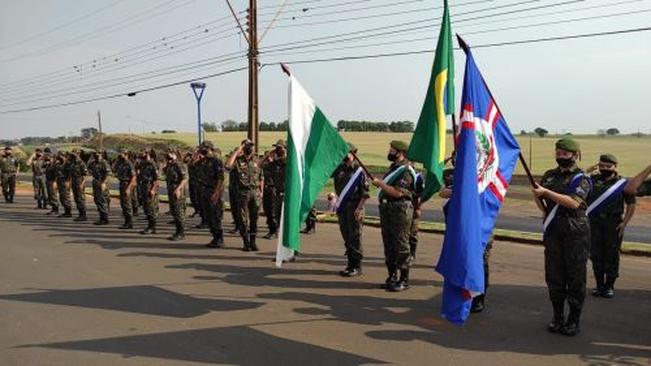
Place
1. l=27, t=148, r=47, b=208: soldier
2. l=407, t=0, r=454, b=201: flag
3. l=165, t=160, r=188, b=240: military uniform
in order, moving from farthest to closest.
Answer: l=27, t=148, r=47, b=208: soldier < l=165, t=160, r=188, b=240: military uniform < l=407, t=0, r=454, b=201: flag

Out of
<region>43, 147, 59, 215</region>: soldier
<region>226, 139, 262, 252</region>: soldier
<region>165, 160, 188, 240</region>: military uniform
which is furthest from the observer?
<region>43, 147, 59, 215</region>: soldier

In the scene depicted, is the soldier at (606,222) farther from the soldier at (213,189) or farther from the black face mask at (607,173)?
the soldier at (213,189)

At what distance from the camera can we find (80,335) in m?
6.04

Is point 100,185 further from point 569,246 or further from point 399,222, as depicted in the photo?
point 569,246

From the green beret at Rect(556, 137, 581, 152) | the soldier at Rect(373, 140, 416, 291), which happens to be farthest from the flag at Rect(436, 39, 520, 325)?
the soldier at Rect(373, 140, 416, 291)

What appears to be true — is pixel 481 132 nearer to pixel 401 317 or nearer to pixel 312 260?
pixel 401 317

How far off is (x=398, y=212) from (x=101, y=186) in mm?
9550

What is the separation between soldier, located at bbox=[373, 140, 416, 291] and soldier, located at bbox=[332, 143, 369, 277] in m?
0.70

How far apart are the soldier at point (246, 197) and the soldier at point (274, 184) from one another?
2.14 ft

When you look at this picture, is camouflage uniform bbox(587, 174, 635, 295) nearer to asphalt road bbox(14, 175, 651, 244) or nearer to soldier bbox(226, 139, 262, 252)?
soldier bbox(226, 139, 262, 252)

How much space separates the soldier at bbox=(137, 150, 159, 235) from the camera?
1313 centimetres

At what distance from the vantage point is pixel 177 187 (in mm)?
12188

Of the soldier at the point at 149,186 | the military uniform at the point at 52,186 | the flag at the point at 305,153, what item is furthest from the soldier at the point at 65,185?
the flag at the point at 305,153

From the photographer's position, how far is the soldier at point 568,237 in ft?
19.8
